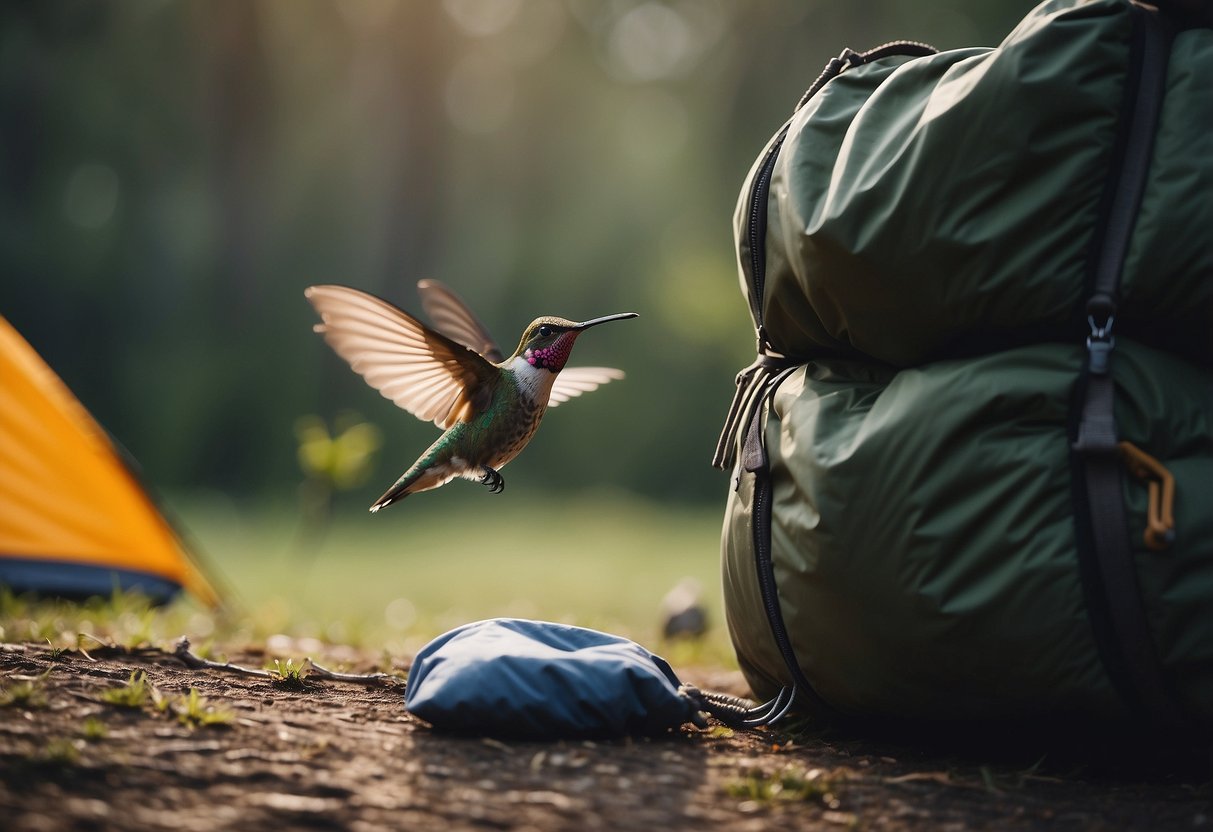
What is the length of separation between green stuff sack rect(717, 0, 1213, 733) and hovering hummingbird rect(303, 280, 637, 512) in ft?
2.53

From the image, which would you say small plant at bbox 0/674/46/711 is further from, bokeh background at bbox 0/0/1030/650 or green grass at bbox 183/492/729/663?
bokeh background at bbox 0/0/1030/650

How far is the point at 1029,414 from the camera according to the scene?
7.10 feet

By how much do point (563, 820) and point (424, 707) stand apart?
590 mm

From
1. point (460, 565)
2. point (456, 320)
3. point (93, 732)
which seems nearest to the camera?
point (93, 732)

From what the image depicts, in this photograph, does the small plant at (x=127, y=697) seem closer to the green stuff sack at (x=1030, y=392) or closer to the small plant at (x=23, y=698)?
the small plant at (x=23, y=698)

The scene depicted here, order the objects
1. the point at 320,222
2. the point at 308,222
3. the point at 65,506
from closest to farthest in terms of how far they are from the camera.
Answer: the point at 65,506, the point at 308,222, the point at 320,222

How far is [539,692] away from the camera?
2270 mm

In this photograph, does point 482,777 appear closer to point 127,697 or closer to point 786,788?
point 786,788

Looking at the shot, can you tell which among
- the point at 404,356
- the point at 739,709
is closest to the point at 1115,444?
the point at 739,709

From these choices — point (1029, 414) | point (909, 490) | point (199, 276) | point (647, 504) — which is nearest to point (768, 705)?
point (909, 490)

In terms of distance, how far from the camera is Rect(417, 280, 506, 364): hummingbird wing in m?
3.45

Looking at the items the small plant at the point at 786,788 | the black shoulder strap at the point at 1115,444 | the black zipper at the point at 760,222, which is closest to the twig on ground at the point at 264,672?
the small plant at the point at 786,788

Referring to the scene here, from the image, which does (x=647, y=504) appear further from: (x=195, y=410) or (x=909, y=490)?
(x=909, y=490)

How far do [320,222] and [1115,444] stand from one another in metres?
18.8
